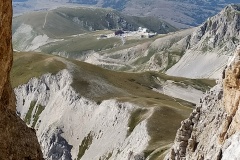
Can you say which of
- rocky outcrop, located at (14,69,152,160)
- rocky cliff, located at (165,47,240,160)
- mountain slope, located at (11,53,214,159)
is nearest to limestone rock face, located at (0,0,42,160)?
rocky cliff, located at (165,47,240,160)

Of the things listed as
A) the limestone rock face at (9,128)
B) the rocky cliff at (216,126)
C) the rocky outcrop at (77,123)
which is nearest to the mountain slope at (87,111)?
the rocky outcrop at (77,123)

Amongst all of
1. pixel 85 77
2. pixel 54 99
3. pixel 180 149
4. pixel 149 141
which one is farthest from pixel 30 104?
pixel 180 149

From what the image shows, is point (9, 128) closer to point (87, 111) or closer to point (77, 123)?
point (77, 123)

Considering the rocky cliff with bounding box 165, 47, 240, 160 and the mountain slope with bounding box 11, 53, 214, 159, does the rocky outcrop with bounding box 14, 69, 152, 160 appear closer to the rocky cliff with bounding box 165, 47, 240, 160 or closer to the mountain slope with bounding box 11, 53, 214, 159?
the mountain slope with bounding box 11, 53, 214, 159

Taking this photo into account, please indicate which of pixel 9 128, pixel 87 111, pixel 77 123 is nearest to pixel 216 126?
pixel 9 128

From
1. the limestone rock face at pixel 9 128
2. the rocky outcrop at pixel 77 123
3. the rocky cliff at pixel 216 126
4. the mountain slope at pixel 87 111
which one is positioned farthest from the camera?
the rocky outcrop at pixel 77 123

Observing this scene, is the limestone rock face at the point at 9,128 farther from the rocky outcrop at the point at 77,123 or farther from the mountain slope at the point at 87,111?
the rocky outcrop at the point at 77,123

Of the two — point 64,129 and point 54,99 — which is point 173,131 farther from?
point 54,99
